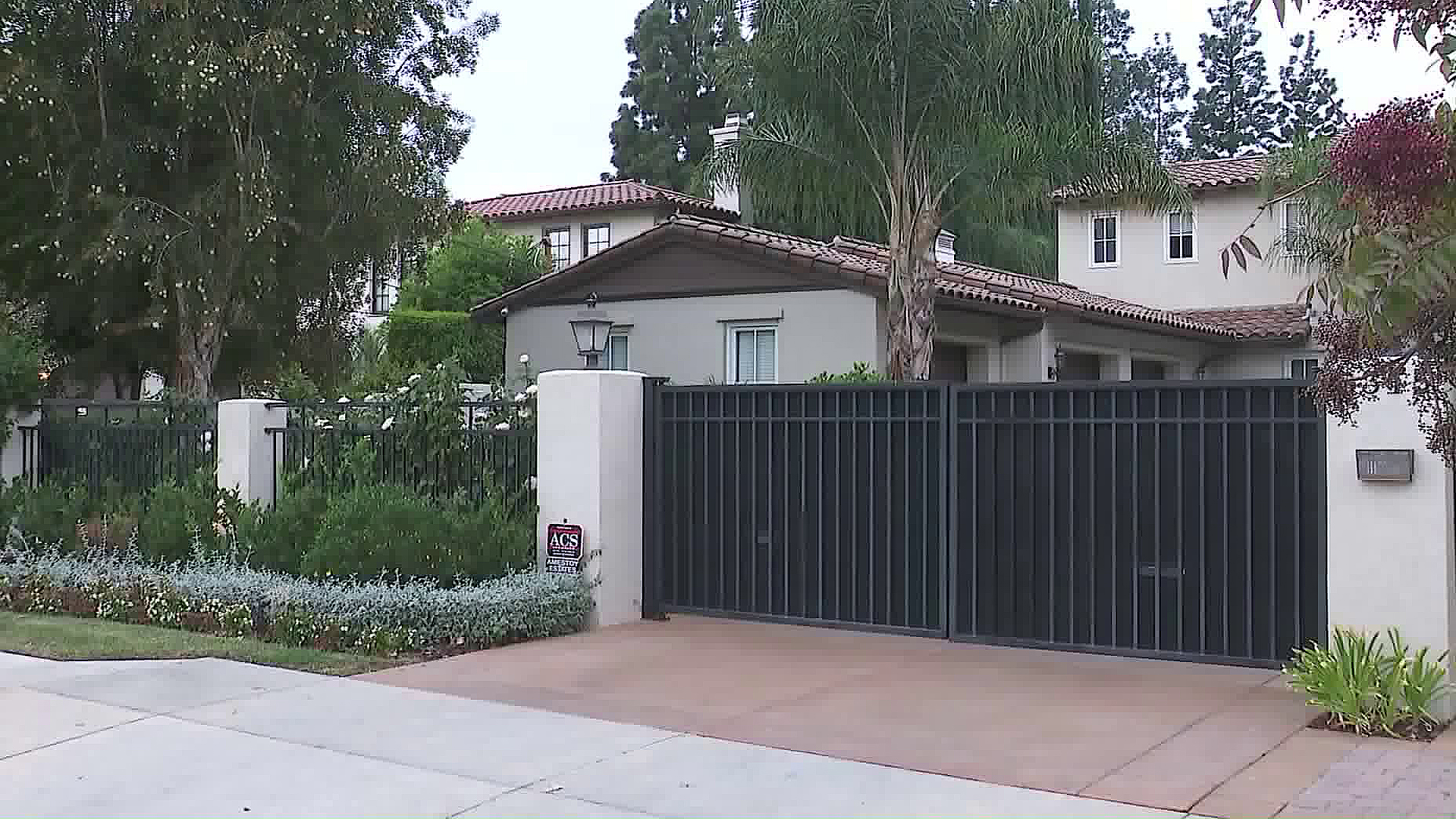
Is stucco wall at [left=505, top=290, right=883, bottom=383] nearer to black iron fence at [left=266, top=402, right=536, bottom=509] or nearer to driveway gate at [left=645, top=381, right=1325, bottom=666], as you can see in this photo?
black iron fence at [left=266, top=402, right=536, bottom=509]

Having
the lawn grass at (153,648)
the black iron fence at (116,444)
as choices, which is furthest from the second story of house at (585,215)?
the lawn grass at (153,648)

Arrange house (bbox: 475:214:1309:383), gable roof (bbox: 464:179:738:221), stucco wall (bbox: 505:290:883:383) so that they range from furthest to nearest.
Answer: gable roof (bbox: 464:179:738:221) < house (bbox: 475:214:1309:383) < stucco wall (bbox: 505:290:883:383)

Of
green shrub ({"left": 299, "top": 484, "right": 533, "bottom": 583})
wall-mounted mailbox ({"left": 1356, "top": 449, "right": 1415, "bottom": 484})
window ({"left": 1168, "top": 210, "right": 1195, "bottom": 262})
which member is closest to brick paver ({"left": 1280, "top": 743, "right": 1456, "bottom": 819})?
wall-mounted mailbox ({"left": 1356, "top": 449, "right": 1415, "bottom": 484})

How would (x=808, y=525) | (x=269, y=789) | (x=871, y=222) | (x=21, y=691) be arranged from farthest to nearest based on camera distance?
1. (x=871, y=222)
2. (x=808, y=525)
3. (x=21, y=691)
4. (x=269, y=789)

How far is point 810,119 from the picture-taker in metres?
16.9

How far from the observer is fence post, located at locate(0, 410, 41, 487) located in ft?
50.8

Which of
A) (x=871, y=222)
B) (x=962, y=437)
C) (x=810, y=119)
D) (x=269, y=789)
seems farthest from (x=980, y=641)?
(x=871, y=222)

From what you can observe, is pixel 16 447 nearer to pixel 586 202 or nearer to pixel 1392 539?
pixel 1392 539

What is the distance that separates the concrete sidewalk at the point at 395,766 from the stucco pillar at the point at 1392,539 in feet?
8.73

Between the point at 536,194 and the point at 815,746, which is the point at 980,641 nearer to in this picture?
the point at 815,746

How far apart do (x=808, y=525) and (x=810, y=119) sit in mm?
7102

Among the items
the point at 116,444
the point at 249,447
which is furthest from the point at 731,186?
the point at 116,444

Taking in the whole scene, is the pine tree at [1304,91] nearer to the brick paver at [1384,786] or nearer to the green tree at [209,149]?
the green tree at [209,149]

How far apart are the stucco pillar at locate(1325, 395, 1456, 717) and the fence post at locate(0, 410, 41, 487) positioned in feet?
42.6
